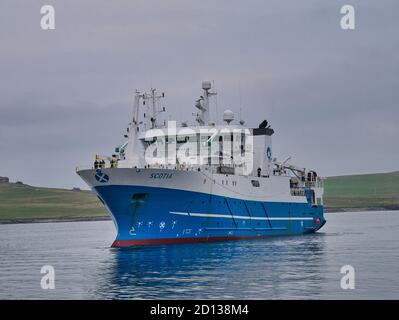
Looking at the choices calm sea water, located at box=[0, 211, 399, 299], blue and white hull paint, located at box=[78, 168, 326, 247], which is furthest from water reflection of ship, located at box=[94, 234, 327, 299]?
blue and white hull paint, located at box=[78, 168, 326, 247]

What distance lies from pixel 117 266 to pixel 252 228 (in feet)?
84.1

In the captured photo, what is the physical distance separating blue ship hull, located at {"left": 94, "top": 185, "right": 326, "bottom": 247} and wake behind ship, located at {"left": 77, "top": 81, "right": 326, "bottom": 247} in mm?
83

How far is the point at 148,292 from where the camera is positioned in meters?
39.0

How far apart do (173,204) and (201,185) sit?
12.5ft

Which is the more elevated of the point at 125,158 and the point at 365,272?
the point at 125,158

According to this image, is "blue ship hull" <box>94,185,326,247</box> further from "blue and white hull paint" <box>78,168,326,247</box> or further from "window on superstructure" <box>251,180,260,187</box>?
"window on superstructure" <box>251,180,260,187</box>

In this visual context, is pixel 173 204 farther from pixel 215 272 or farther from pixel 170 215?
pixel 215 272

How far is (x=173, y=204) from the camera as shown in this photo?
206ft

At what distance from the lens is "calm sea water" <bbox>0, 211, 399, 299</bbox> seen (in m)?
39.0

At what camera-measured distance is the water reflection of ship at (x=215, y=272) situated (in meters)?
38.8
